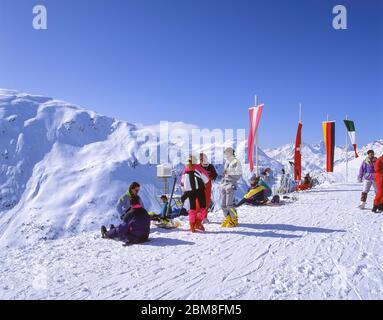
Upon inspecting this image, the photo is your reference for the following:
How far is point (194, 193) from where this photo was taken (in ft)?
30.3

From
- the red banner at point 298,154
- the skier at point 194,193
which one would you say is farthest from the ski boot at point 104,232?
the red banner at point 298,154

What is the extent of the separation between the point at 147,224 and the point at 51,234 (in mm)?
200087

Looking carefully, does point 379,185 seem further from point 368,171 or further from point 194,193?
point 194,193

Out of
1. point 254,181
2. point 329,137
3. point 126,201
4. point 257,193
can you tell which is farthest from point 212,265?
point 329,137

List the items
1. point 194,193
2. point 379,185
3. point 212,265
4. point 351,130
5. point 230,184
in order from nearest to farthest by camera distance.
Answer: point 212,265
point 194,193
point 230,184
point 379,185
point 351,130

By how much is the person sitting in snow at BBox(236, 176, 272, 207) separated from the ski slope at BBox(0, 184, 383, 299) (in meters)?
4.80

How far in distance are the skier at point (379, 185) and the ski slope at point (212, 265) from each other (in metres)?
2.49

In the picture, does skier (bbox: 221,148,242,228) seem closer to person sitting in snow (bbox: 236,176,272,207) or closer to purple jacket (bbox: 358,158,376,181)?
person sitting in snow (bbox: 236,176,272,207)

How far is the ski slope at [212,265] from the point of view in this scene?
15.9ft

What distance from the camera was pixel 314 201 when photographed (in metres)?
15.4

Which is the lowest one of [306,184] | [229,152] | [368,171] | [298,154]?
[306,184]

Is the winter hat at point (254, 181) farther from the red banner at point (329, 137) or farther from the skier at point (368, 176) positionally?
the red banner at point (329, 137)

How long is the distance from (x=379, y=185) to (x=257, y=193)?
481 cm

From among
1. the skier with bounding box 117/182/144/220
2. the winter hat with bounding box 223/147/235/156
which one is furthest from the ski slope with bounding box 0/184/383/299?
the winter hat with bounding box 223/147/235/156
